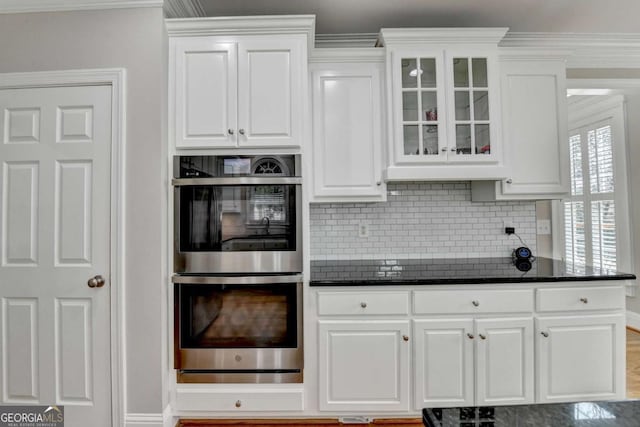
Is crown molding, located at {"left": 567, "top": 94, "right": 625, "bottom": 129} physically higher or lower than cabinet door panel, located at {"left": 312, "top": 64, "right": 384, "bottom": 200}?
higher

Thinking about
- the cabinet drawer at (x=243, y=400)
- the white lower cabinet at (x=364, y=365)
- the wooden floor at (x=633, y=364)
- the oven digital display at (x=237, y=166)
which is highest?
the oven digital display at (x=237, y=166)

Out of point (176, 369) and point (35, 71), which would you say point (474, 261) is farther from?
point (35, 71)

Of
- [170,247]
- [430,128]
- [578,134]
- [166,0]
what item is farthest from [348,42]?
[578,134]

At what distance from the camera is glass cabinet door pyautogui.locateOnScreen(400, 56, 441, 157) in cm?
235

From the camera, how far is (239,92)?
206cm

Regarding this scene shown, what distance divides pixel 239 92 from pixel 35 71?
1.18 m

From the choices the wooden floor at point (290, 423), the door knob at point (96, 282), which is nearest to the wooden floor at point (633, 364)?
the wooden floor at point (290, 423)

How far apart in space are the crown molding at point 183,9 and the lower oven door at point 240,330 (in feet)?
5.42

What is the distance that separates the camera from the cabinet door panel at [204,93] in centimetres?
205

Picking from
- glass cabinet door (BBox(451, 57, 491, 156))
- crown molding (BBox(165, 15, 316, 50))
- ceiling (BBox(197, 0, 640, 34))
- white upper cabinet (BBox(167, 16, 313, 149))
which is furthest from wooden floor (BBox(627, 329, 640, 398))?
crown molding (BBox(165, 15, 316, 50))

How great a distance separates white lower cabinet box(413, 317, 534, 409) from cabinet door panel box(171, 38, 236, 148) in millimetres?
1654

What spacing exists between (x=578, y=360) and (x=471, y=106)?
5.62ft

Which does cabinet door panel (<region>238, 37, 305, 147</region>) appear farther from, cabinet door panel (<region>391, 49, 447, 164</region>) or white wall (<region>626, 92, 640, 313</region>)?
white wall (<region>626, 92, 640, 313</region>)

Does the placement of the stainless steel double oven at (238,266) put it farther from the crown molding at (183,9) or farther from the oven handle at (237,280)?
the crown molding at (183,9)
